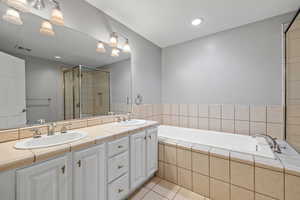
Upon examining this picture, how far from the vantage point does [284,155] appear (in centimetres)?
139

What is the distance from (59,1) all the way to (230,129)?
119 inches

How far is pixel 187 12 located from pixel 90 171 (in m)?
2.25

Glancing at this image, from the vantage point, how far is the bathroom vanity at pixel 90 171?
766 mm

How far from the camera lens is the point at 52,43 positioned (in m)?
1.41

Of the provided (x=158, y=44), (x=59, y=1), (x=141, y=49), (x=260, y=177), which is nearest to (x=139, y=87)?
(x=141, y=49)

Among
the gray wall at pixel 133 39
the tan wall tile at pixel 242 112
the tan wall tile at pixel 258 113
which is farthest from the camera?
the tan wall tile at pixel 242 112

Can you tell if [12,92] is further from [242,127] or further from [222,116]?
[242,127]

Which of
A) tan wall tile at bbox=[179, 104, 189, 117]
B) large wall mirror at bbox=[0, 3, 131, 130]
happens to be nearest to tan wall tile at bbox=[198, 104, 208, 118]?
tan wall tile at bbox=[179, 104, 189, 117]

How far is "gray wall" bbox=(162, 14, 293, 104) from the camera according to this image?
1.94 meters

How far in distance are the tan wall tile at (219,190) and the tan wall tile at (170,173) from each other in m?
0.47

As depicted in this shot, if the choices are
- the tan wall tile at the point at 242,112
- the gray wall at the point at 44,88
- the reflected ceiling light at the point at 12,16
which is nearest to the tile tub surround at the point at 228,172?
the tan wall tile at the point at 242,112

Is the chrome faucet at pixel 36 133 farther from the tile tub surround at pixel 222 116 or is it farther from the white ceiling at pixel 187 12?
the white ceiling at pixel 187 12

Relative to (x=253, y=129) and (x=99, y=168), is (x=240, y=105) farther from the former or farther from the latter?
(x=99, y=168)

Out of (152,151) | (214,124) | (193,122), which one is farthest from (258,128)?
(152,151)
